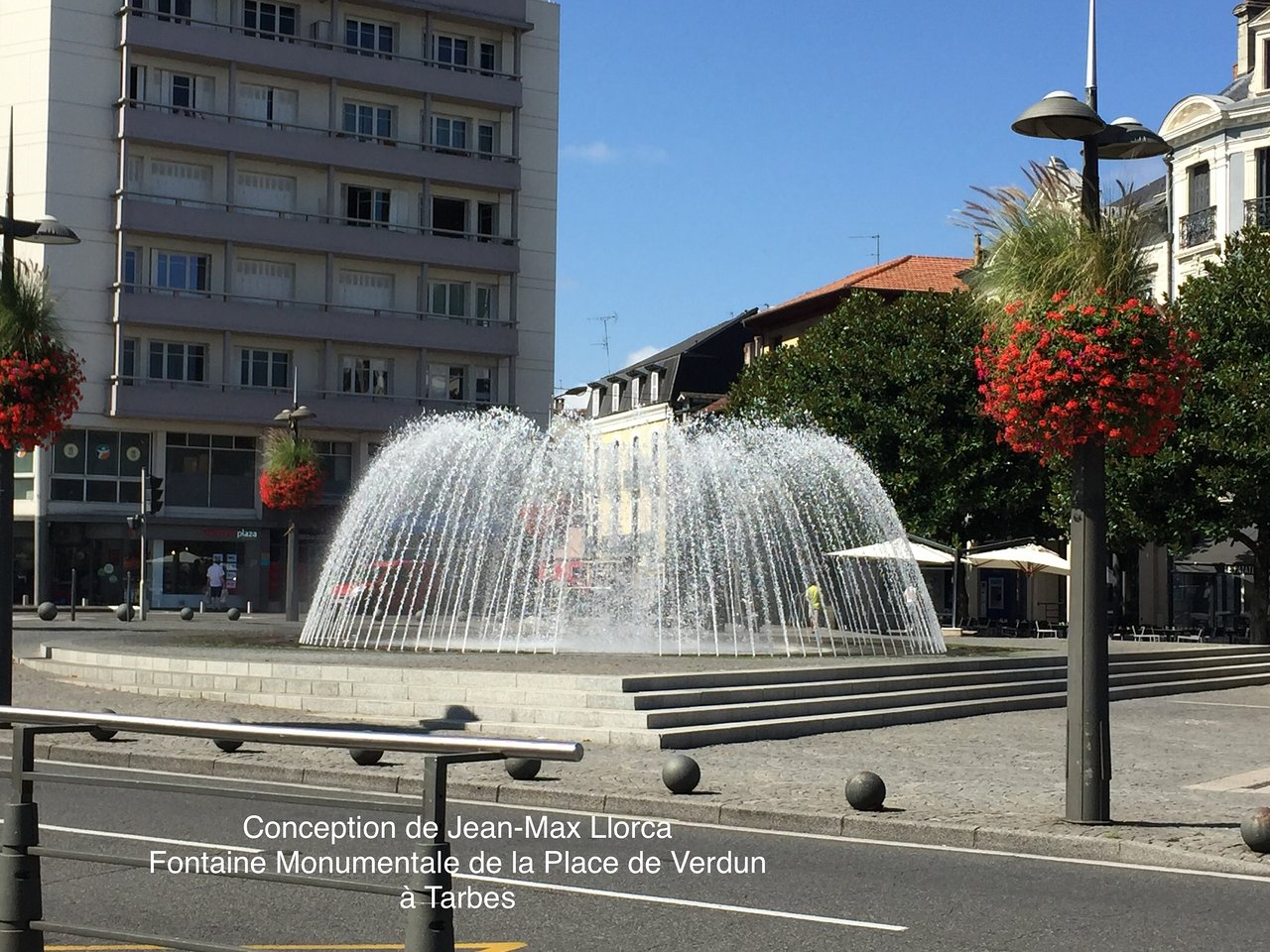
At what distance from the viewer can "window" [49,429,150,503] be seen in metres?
49.8

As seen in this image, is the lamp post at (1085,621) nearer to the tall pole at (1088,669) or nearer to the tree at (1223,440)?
the tall pole at (1088,669)

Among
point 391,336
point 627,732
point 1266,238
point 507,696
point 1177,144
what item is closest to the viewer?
point 627,732

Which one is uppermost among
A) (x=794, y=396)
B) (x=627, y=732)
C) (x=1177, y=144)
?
(x=1177, y=144)

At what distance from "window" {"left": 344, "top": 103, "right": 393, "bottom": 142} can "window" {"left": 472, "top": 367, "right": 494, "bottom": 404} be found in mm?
8772

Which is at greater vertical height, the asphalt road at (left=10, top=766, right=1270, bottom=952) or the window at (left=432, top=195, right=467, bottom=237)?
the window at (left=432, top=195, right=467, bottom=237)

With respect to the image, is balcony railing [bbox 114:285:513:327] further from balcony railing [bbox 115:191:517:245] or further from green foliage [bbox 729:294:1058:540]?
green foliage [bbox 729:294:1058:540]

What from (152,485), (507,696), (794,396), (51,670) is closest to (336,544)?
(51,670)

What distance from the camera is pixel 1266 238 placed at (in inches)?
1476

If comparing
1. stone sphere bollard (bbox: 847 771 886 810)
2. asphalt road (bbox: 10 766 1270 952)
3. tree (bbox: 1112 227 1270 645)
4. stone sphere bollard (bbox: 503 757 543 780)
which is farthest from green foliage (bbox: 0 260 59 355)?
tree (bbox: 1112 227 1270 645)

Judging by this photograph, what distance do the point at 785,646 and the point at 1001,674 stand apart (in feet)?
14.1

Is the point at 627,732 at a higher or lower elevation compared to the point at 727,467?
lower

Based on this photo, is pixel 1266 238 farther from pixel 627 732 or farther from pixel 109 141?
pixel 109 141

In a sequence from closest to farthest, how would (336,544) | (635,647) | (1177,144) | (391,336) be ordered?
(635,647), (336,544), (1177,144), (391,336)

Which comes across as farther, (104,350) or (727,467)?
(104,350)
